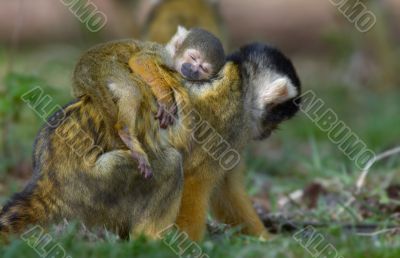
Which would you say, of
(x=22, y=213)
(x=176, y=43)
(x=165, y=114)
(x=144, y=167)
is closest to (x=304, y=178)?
(x=176, y=43)

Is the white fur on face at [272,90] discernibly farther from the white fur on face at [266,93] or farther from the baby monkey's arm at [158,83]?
the baby monkey's arm at [158,83]

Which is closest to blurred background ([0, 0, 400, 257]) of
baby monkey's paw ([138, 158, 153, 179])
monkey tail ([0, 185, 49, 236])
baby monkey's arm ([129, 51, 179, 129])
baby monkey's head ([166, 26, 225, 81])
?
baby monkey's head ([166, 26, 225, 81])

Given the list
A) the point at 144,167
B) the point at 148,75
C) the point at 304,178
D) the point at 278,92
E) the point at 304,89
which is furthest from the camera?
the point at 304,89

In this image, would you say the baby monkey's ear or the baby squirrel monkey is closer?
the baby squirrel monkey

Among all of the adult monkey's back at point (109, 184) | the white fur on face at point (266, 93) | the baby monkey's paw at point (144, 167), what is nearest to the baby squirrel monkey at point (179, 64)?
the adult monkey's back at point (109, 184)

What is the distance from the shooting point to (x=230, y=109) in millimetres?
5176

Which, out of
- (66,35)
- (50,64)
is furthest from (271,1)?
(50,64)

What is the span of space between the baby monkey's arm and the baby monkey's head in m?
0.26

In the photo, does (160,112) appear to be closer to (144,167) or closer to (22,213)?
(144,167)

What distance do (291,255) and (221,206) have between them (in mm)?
1429

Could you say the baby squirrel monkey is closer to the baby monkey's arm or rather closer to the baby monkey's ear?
the baby monkey's arm

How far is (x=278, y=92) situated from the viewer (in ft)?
17.4

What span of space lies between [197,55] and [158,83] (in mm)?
411

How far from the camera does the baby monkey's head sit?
17.0 ft
